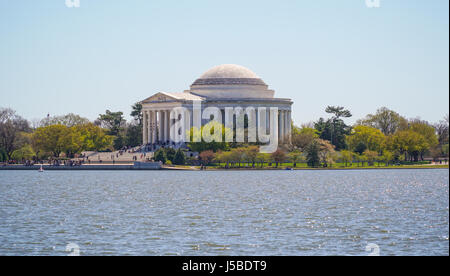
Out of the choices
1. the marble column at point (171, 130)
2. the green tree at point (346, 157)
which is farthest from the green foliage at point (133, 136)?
the green tree at point (346, 157)

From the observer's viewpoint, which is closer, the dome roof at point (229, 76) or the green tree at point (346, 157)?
the green tree at point (346, 157)

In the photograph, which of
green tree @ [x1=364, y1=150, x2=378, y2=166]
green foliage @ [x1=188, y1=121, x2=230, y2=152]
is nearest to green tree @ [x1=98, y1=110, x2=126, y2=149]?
green foliage @ [x1=188, y1=121, x2=230, y2=152]

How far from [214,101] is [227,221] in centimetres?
12218

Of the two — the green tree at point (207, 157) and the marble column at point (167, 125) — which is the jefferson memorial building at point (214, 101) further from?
the green tree at point (207, 157)

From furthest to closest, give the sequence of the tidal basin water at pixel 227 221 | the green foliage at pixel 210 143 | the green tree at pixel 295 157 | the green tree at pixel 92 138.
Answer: the green tree at pixel 92 138 → the green foliage at pixel 210 143 → the green tree at pixel 295 157 → the tidal basin water at pixel 227 221

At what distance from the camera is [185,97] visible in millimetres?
162625

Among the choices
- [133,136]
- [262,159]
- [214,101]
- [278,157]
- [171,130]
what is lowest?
[262,159]

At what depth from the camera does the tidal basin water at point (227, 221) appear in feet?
116

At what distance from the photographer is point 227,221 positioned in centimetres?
4488

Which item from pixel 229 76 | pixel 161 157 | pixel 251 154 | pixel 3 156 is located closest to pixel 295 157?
pixel 251 154

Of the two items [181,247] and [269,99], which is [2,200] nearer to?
[181,247]

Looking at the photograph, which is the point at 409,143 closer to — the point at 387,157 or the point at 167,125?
the point at 387,157
